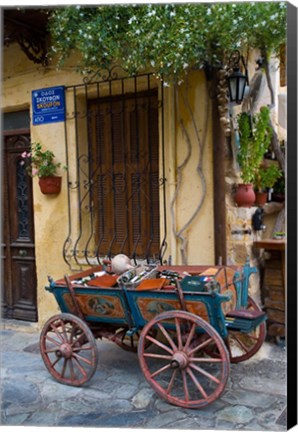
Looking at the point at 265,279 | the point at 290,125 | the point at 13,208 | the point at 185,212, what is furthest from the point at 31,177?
the point at 290,125

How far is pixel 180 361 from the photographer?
281cm

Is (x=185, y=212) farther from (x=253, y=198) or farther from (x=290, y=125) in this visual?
(x=290, y=125)

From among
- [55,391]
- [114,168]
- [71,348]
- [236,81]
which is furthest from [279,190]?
[55,391]

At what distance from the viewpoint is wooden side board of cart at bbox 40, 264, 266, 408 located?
110 inches

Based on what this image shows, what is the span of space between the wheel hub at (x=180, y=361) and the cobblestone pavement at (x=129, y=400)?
0.33 metres

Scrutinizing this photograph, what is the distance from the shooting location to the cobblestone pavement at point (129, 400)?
2842 mm

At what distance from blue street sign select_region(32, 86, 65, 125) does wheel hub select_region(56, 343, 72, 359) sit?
222cm

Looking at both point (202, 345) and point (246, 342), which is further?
point (246, 342)

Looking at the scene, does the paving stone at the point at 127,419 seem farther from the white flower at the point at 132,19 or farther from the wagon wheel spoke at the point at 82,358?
the white flower at the point at 132,19

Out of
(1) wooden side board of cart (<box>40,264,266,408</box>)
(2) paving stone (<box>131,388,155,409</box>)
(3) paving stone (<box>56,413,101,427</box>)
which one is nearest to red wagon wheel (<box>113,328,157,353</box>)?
(1) wooden side board of cart (<box>40,264,266,408</box>)

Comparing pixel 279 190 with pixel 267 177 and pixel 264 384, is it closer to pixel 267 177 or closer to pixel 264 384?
pixel 267 177

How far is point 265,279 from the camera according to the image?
4121mm

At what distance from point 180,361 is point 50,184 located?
7.50ft

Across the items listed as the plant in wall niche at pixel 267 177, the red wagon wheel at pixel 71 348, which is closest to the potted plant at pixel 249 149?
the plant in wall niche at pixel 267 177
